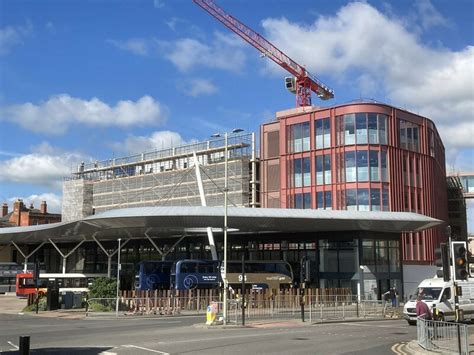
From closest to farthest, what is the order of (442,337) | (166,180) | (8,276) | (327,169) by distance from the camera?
1. (442,337)
2. (327,169)
3. (8,276)
4. (166,180)

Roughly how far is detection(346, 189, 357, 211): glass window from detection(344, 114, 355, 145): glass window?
5647 mm

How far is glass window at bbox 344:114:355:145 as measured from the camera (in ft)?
216

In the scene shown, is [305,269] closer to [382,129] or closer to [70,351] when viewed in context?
[382,129]

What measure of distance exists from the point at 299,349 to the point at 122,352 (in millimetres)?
5475

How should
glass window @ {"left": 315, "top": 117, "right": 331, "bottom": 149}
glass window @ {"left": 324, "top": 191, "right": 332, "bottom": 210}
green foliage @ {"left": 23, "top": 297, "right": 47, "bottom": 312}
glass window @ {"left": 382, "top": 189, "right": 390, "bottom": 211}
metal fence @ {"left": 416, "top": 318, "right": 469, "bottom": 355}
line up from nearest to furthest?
metal fence @ {"left": 416, "top": 318, "right": 469, "bottom": 355} → green foliage @ {"left": 23, "top": 297, "right": 47, "bottom": 312} → glass window @ {"left": 382, "top": 189, "right": 390, "bottom": 211} → glass window @ {"left": 324, "top": 191, "right": 332, "bottom": 210} → glass window @ {"left": 315, "top": 117, "right": 331, "bottom": 149}

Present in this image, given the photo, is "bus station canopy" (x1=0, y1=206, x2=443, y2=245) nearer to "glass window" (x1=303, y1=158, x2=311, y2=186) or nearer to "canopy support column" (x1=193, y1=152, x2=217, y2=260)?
"canopy support column" (x1=193, y1=152, x2=217, y2=260)

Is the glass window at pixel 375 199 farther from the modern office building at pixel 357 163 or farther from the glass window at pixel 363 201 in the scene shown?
the glass window at pixel 363 201

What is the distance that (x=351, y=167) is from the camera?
214ft

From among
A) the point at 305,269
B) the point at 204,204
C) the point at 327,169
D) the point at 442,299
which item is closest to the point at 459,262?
the point at 442,299

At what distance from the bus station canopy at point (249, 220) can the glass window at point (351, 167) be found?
9.66 metres

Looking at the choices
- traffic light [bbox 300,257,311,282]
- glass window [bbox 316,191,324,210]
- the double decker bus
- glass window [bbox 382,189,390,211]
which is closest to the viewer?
traffic light [bbox 300,257,311,282]

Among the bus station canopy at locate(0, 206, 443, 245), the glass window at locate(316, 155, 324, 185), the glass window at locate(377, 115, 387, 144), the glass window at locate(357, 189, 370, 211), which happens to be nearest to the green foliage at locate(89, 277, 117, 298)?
the bus station canopy at locate(0, 206, 443, 245)

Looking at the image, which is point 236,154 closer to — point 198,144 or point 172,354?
point 198,144

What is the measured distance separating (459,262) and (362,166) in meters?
49.7
